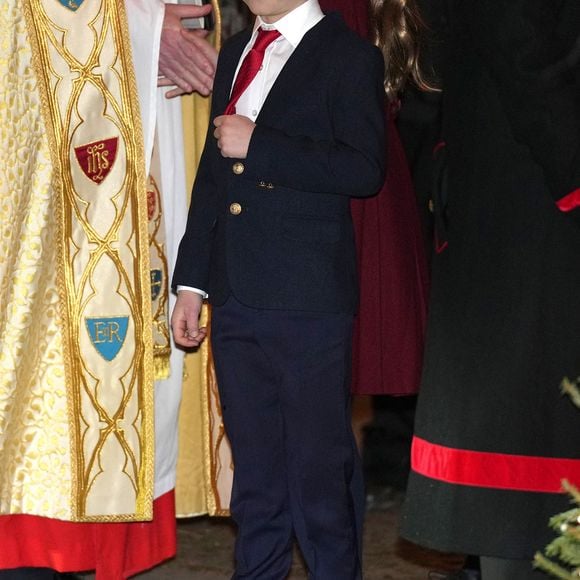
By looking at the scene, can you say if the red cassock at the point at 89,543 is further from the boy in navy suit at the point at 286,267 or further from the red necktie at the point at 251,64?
the red necktie at the point at 251,64

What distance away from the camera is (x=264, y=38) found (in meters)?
2.87

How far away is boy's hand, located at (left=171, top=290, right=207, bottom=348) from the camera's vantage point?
2967 mm

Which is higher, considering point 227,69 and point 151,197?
point 227,69

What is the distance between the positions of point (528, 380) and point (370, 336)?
730 millimetres

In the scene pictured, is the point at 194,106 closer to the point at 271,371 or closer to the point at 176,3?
the point at 176,3

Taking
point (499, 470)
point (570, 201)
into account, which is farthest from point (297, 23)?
point (499, 470)

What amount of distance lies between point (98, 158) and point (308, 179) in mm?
708

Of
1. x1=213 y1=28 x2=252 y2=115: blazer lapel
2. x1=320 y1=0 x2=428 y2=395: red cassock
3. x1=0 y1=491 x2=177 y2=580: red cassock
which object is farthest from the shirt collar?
x1=0 y1=491 x2=177 y2=580: red cassock

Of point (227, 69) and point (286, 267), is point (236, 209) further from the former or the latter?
point (227, 69)

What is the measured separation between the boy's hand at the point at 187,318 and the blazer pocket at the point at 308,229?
12.5 inches

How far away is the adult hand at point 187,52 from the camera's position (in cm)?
326

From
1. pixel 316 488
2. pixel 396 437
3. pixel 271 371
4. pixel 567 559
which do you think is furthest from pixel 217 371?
pixel 396 437

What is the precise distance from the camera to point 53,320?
3.13 meters

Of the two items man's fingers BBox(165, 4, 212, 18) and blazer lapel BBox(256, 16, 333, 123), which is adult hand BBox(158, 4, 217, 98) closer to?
man's fingers BBox(165, 4, 212, 18)
